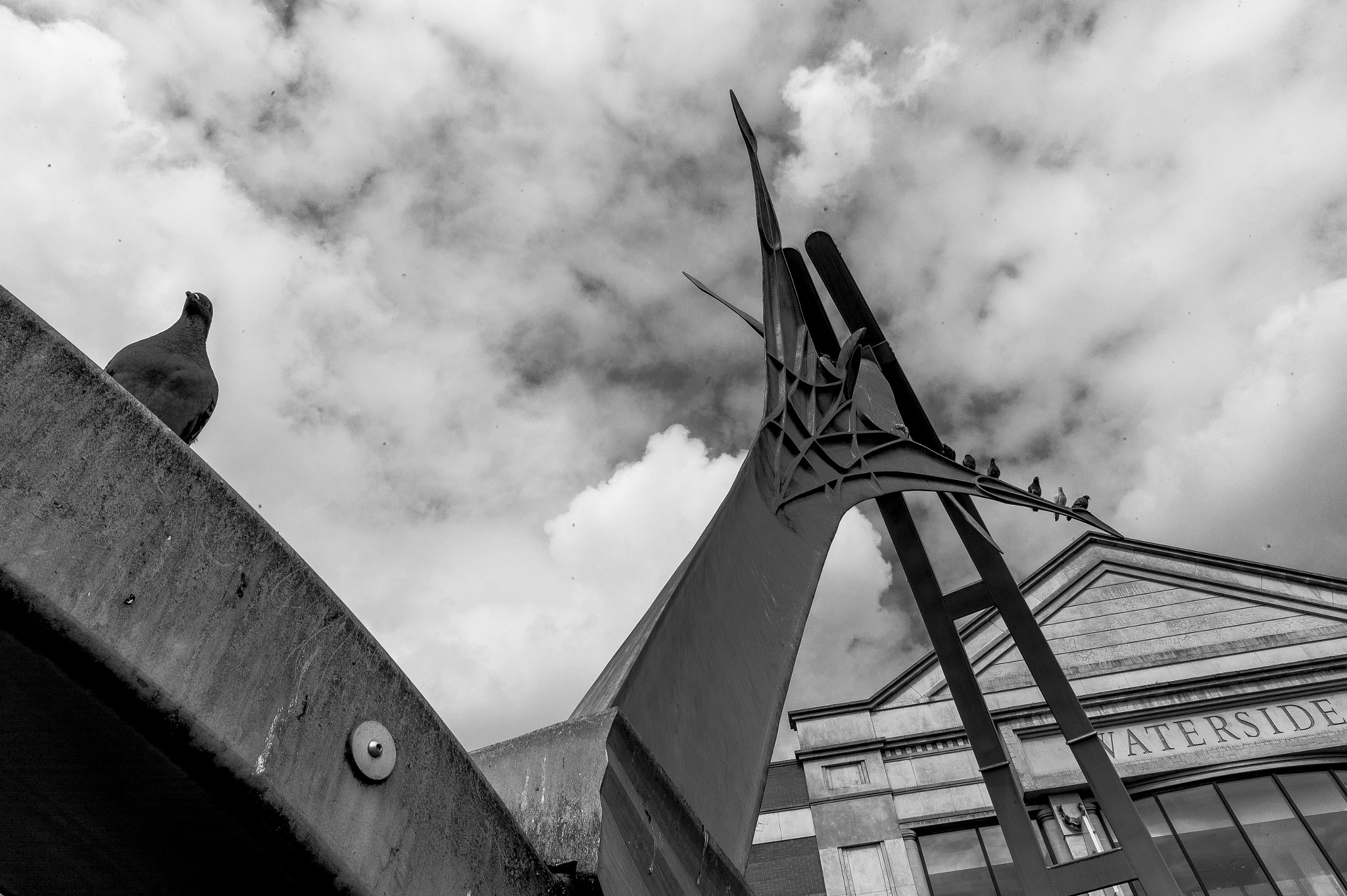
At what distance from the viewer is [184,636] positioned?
5.15 feet

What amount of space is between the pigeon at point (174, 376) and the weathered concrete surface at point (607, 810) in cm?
148

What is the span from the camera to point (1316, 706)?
15070 mm

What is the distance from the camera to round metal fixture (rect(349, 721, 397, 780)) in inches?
70.9

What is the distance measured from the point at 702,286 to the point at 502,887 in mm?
6150

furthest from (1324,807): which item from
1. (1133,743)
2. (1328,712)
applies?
(1133,743)

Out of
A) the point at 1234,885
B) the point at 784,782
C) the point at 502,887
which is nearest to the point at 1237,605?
the point at 1234,885

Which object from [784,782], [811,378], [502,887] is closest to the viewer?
[502,887]

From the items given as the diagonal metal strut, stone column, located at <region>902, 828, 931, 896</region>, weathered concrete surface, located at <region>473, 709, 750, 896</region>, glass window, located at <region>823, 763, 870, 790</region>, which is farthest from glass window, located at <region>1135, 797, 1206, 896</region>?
weathered concrete surface, located at <region>473, 709, 750, 896</region>

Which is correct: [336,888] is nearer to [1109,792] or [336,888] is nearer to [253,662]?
[253,662]

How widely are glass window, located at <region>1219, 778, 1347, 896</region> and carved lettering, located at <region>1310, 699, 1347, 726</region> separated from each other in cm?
154

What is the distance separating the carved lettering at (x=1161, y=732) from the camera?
15117 millimetres

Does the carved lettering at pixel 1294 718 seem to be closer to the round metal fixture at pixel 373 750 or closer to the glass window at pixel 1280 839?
the glass window at pixel 1280 839

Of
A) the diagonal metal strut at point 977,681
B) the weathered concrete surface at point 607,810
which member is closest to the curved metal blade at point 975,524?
the diagonal metal strut at point 977,681

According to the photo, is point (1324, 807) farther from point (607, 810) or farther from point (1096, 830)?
point (607, 810)
